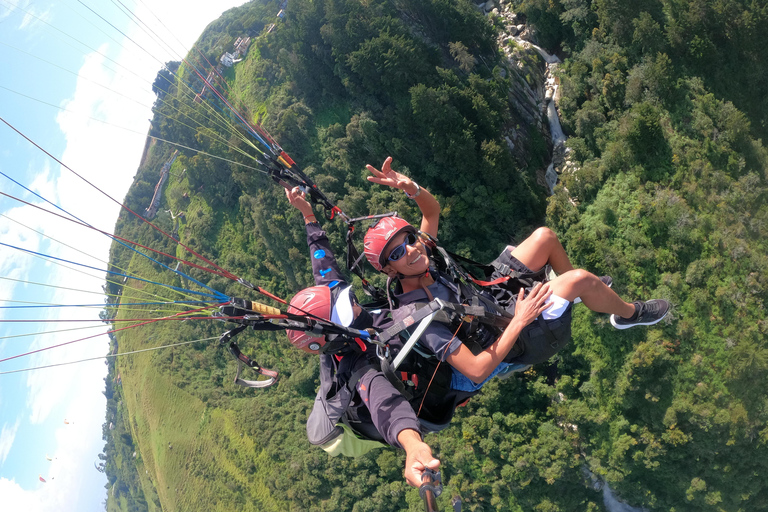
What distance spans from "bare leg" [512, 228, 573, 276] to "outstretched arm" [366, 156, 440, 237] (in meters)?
1.29

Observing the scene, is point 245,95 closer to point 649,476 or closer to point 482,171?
point 482,171

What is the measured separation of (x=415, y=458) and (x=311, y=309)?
203cm

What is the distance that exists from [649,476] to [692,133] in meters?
15.3

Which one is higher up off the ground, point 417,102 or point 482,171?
point 417,102

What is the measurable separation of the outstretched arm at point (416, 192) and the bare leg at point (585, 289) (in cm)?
185

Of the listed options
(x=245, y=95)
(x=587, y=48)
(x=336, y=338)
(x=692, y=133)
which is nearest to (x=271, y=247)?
(x=245, y=95)

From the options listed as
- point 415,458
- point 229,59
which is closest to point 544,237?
point 415,458

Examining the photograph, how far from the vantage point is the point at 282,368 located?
36469mm

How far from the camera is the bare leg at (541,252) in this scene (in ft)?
20.6

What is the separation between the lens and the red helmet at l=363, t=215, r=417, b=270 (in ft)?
17.5

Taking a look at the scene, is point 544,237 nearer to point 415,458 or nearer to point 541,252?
point 541,252

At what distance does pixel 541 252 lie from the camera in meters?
6.30

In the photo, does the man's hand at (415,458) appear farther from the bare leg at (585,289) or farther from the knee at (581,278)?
the knee at (581,278)

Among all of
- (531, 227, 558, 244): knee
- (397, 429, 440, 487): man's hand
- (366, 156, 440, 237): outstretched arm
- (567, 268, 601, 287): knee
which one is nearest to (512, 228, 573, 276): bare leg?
(531, 227, 558, 244): knee
